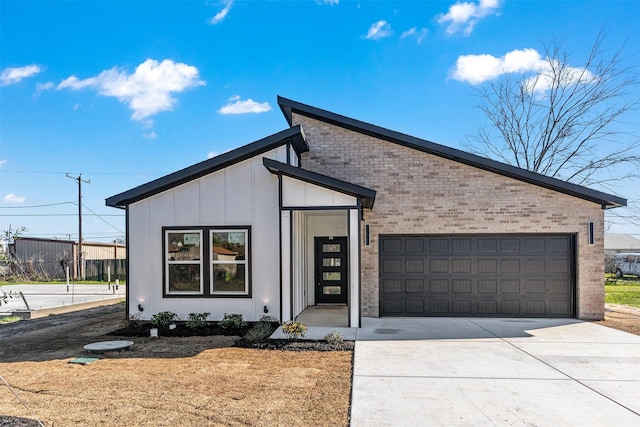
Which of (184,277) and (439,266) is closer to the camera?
(184,277)

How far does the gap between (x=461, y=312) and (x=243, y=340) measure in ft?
20.0

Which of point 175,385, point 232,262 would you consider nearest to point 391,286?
point 232,262

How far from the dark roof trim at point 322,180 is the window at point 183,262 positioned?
270cm

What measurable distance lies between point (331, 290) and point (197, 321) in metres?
5.02

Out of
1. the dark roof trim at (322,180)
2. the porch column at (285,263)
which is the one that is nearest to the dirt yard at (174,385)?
the porch column at (285,263)

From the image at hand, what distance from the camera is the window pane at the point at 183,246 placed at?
11.2 meters

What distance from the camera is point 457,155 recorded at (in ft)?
39.2

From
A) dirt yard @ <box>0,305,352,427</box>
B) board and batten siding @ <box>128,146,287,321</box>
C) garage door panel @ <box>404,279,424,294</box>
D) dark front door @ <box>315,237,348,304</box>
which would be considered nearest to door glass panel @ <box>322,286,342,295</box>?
dark front door @ <box>315,237,348,304</box>

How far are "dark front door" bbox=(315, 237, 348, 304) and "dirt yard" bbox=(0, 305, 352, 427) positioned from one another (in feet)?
17.2

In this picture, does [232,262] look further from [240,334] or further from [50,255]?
[50,255]

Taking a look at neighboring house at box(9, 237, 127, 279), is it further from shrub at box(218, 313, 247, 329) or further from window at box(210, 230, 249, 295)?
shrub at box(218, 313, 247, 329)

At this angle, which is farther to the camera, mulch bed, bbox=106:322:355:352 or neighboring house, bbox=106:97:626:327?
neighboring house, bbox=106:97:626:327

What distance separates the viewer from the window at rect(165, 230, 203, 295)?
11.1 metres

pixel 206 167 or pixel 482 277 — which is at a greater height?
pixel 206 167
